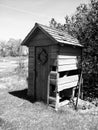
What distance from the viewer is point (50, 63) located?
22.2 feet

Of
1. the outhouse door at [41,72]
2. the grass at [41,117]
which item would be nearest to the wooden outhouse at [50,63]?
the outhouse door at [41,72]

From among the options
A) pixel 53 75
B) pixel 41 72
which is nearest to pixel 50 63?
pixel 53 75

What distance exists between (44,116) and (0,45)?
351 feet

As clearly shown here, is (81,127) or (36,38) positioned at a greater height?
(36,38)

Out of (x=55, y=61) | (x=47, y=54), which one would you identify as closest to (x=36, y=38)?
(x=47, y=54)

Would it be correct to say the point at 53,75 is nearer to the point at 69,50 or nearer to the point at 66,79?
the point at 66,79

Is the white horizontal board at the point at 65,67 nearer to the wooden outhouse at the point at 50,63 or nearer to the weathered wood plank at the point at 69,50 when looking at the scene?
the wooden outhouse at the point at 50,63

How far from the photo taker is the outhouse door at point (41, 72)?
707cm

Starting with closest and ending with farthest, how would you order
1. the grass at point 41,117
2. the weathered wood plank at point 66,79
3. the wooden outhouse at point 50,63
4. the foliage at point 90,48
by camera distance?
the grass at point 41,117
the wooden outhouse at point 50,63
the weathered wood plank at point 66,79
the foliage at point 90,48

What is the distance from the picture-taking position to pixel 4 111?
6.22 meters

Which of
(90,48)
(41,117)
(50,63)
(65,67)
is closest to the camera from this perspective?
(41,117)

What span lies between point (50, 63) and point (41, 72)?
3.10 feet

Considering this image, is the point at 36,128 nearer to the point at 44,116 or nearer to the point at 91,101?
the point at 44,116

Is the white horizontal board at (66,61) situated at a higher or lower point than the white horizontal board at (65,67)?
higher
